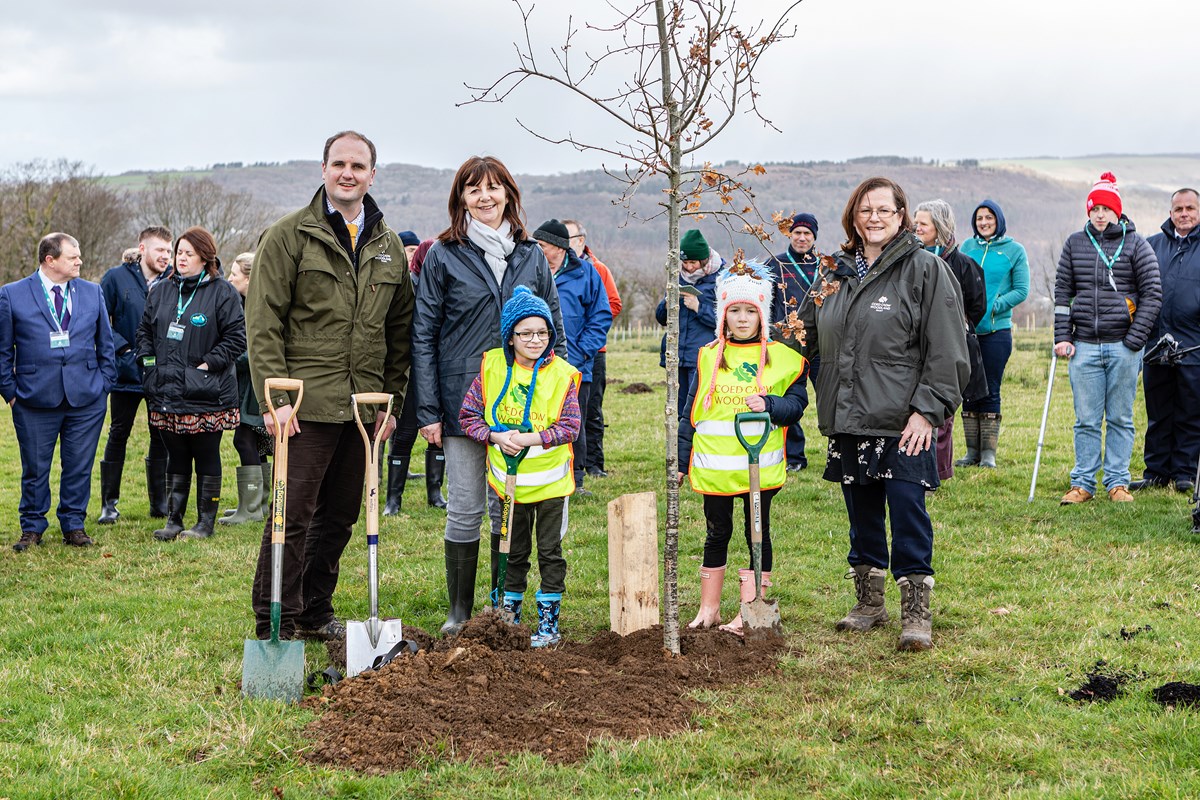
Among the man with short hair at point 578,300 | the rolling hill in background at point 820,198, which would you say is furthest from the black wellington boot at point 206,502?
the rolling hill in background at point 820,198

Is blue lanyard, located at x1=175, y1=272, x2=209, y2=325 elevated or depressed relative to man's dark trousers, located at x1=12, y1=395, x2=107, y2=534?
elevated

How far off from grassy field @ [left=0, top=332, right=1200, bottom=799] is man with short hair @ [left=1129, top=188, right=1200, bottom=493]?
581mm

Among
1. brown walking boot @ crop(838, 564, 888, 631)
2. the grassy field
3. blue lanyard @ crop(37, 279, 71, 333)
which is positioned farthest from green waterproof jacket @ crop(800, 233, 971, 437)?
blue lanyard @ crop(37, 279, 71, 333)

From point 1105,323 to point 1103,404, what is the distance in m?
0.74

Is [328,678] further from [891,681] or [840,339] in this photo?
[840,339]

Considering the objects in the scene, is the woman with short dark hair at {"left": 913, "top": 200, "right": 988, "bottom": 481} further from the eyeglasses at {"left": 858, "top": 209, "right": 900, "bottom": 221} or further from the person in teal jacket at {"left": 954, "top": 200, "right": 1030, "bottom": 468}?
the eyeglasses at {"left": 858, "top": 209, "right": 900, "bottom": 221}

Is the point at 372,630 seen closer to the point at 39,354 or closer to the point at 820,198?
the point at 39,354

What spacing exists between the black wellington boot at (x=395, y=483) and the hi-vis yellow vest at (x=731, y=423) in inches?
174

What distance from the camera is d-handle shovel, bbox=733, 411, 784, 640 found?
5609mm

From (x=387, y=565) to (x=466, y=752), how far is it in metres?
3.61

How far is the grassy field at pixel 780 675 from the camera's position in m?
4.01

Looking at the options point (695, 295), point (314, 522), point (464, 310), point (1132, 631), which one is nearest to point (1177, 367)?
point (695, 295)

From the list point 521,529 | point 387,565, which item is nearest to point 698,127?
point 521,529

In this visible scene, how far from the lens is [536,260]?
5.88 meters
